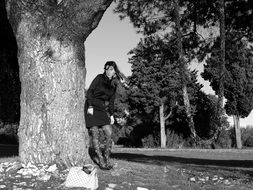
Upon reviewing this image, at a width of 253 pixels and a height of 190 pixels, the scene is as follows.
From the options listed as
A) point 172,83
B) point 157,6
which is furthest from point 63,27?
point 172,83

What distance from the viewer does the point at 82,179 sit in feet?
20.2

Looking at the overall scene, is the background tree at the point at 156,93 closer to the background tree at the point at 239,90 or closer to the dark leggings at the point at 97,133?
the background tree at the point at 239,90

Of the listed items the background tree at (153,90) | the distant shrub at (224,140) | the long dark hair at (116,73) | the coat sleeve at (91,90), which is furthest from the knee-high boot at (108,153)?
the background tree at (153,90)

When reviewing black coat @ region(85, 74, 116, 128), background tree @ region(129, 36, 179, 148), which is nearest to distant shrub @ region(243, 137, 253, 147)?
background tree @ region(129, 36, 179, 148)

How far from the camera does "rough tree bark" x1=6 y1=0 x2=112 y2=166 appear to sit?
7.34 meters

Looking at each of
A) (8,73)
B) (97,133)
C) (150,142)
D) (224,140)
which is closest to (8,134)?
(150,142)

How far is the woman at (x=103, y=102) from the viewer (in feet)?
27.1

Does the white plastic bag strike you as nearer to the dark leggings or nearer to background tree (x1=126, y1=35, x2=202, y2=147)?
the dark leggings

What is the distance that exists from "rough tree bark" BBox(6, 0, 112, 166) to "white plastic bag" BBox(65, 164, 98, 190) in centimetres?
114

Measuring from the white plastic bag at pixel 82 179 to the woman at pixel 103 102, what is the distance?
72.3 inches

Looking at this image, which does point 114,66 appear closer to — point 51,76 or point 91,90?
point 91,90

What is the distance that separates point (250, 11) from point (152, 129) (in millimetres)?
36854

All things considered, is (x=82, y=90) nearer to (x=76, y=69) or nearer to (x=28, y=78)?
(x=76, y=69)

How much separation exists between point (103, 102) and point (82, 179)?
2.53 metres
